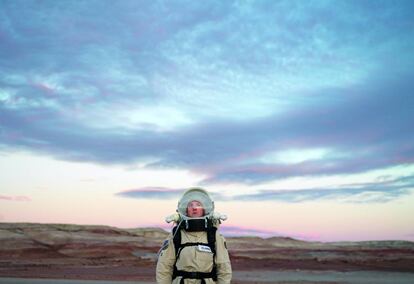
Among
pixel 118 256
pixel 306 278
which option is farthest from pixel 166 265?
pixel 118 256

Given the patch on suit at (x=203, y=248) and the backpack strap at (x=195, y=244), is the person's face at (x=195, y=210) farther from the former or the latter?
the patch on suit at (x=203, y=248)

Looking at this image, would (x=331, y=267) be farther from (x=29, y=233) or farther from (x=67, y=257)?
(x=29, y=233)

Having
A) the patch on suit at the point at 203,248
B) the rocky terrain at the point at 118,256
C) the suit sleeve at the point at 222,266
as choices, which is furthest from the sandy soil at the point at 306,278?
the patch on suit at the point at 203,248

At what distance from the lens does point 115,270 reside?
103ft

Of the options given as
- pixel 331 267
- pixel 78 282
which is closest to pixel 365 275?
pixel 331 267

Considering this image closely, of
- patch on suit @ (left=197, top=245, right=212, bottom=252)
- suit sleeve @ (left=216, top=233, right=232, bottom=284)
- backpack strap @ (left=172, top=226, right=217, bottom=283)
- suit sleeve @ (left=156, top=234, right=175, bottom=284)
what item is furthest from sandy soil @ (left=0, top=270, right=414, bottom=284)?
patch on suit @ (left=197, top=245, right=212, bottom=252)

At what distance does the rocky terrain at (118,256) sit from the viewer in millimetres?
31177

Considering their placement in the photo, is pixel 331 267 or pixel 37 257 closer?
pixel 331 267

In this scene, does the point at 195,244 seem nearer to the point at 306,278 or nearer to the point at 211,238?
the point at 211,238

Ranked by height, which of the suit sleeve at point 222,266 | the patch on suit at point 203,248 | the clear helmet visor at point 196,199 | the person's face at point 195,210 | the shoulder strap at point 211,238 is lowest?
the suit sleeve at point 222,266

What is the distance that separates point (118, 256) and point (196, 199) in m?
37.9

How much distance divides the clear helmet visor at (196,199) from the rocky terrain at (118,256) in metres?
19.1

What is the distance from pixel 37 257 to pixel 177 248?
40757 millimetres

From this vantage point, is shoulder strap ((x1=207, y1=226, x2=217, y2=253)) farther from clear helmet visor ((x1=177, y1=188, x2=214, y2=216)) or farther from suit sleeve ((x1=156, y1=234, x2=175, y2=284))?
suit sleeve ((x1=156, y1=234, x2=175, y2=284))
